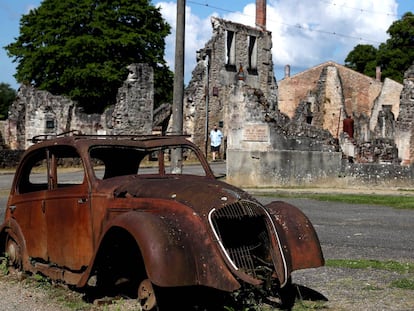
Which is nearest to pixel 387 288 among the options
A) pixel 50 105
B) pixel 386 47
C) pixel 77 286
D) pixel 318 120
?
pixel 77 286

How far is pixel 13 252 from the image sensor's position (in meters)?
8.43

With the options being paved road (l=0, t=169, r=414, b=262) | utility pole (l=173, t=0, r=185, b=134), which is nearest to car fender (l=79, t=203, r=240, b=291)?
paved road (l=0, t=169, r=414, b=262)

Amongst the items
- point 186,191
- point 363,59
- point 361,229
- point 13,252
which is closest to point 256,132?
point 361,229

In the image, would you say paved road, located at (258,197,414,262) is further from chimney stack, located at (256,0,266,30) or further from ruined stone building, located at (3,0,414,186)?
chimney stack, located at (256,0,266,30)

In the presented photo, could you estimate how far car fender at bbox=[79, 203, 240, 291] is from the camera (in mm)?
5691

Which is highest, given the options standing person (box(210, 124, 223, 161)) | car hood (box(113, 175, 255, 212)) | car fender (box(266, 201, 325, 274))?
standing person (box(210, 124, 223, 161))

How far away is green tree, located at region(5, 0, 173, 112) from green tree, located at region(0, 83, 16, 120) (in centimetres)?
3802

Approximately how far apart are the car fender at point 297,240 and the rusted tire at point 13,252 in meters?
3.12

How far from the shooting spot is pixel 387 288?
7.63 metres

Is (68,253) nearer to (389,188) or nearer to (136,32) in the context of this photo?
(389,188)

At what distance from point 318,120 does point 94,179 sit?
52088 millimetres

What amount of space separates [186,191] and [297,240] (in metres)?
1.26

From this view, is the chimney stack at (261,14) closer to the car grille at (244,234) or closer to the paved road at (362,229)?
the paved road at (362,229)

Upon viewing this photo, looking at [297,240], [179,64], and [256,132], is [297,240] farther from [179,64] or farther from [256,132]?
[256,132]
